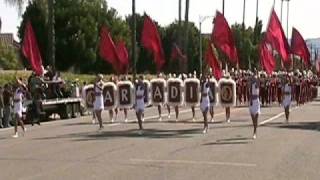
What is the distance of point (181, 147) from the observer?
18.7 meters

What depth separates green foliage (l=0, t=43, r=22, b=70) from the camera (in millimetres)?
67306

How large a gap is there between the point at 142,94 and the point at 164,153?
658 centimetres

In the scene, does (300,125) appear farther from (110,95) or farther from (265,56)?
(110,95)

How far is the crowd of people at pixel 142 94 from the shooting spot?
2325cm

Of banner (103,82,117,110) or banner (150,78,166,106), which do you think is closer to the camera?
banner (103,82,117,110)

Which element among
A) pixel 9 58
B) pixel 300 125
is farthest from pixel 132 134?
pixel 9 58

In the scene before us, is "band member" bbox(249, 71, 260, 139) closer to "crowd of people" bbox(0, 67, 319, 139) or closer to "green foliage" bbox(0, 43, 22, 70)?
"crowd of people" bbox(0, 67, 319, 139)

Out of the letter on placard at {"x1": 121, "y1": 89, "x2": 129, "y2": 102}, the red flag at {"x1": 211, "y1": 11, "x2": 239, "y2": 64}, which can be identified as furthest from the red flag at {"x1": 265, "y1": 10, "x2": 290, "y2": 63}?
the letter on placard at {"x1": 121, "y1": 89, "x2": 129, "y2": 102}

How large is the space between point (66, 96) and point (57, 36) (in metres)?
35.3

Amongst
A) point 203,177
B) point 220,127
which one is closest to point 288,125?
point 220,127

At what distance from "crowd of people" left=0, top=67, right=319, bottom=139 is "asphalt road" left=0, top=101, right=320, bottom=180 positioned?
32.0 inches

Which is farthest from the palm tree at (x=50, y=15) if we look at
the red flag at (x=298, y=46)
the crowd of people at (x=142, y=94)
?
the red flag at (x=298, y=46)

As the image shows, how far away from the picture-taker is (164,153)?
17.3m

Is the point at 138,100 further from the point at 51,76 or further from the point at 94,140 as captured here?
the point at 51,76
